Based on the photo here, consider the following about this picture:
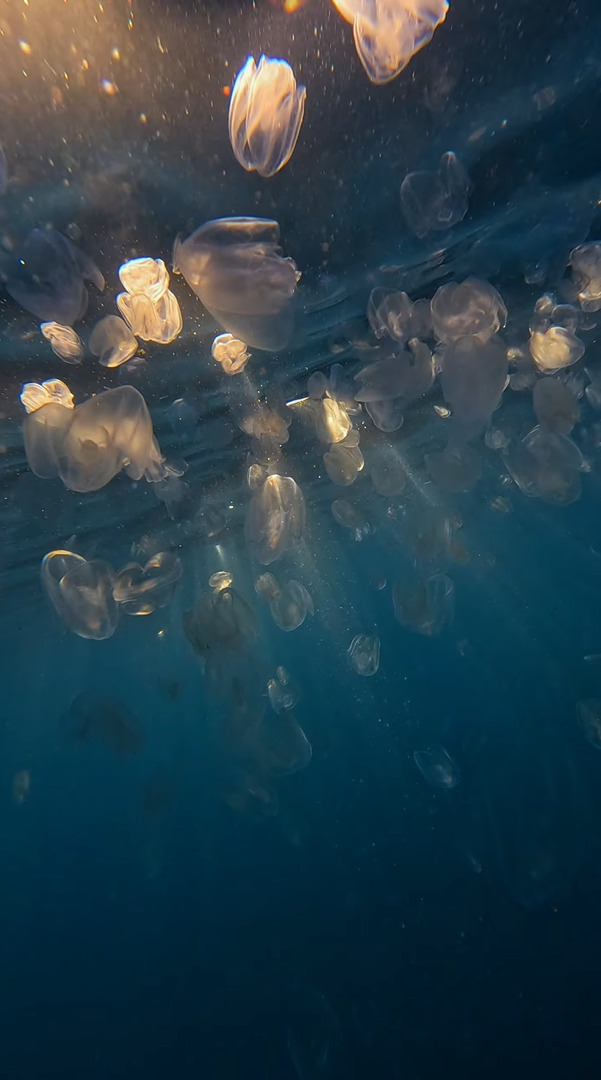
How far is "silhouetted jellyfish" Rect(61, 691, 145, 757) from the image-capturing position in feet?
46.2

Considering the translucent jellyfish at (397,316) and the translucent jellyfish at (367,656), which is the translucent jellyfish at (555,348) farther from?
the translucent jellyfish at (367,656)

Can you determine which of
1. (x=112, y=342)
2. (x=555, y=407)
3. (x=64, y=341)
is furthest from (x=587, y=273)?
(x=64, y=341)

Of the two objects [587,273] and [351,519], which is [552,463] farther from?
[351,519]

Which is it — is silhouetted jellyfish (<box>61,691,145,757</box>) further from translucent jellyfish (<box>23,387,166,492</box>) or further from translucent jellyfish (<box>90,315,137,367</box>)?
translucent jellyfish (<box>90,315,137,367</box>)

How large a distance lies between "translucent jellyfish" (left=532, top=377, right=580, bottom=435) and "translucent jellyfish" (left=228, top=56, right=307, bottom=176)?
6.29 metres

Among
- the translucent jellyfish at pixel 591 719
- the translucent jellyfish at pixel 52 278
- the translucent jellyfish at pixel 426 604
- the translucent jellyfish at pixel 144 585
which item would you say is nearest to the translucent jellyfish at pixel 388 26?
the translucent jellyfish at pixel 52 278

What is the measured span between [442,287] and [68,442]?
4.68m

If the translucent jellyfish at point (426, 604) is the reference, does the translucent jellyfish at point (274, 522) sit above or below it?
above

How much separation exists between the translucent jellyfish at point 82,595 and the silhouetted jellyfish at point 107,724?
6523 mm

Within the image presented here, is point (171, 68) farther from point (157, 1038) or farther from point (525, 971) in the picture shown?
point (157, 1038)

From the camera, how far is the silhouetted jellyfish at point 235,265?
4.62 m

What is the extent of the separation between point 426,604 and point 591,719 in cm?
343

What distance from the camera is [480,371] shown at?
7449mm

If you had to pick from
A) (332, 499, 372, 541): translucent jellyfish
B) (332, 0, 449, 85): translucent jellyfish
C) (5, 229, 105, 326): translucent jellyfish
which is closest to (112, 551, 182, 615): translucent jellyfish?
(5, 229, 105, 326): translucent jellyfish
